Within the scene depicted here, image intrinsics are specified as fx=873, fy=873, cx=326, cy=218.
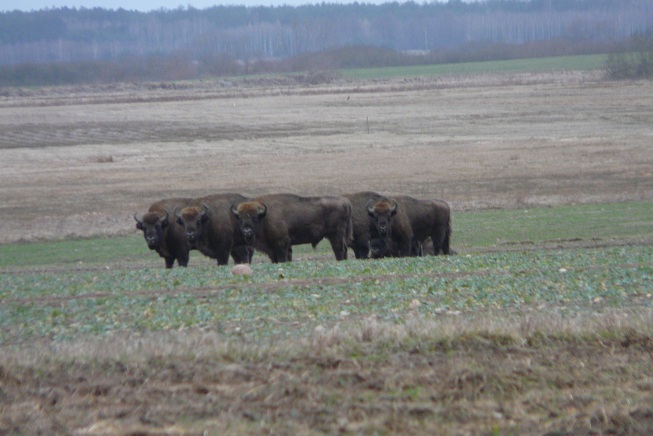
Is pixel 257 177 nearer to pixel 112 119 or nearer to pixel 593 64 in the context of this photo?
pixel 112 119

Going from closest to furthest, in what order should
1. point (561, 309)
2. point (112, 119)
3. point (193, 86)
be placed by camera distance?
point (561, 309) → point (112, 119) → point (193, 86)

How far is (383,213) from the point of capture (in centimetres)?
2083

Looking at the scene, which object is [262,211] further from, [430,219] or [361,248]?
[430,219]

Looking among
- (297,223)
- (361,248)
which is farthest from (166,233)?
(361,248)

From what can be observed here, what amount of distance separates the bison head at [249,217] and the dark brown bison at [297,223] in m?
0.06

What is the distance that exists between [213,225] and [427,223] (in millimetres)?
5436

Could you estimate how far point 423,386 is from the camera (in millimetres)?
7266

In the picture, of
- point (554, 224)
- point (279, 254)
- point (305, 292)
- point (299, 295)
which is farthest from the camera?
point (554, 224)

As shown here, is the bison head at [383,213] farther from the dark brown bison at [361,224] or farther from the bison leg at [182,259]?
the bison leg at [182,259]

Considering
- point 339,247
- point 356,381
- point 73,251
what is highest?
point 356,381

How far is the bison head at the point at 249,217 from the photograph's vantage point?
783 inches

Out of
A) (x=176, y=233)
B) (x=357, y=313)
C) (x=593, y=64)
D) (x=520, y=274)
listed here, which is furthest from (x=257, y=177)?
(x=593, y=64)

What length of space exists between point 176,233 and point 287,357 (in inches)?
521

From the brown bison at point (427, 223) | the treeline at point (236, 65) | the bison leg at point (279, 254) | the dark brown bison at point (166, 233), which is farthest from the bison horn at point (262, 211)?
the treeline at point (236, 65)
